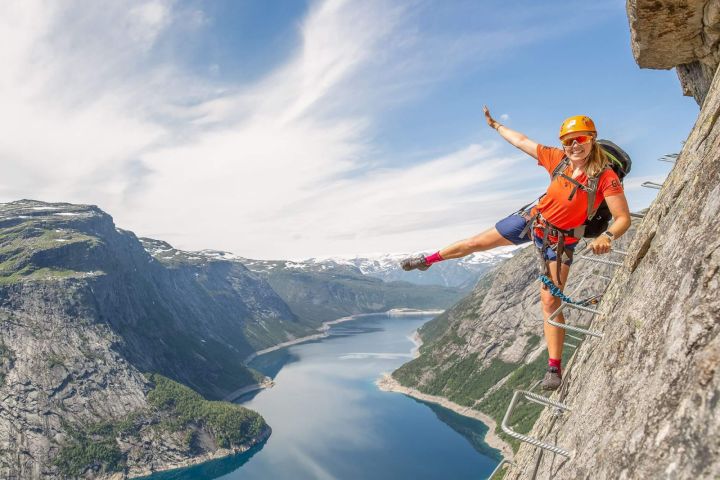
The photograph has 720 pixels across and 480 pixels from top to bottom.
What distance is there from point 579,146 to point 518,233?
2.54m

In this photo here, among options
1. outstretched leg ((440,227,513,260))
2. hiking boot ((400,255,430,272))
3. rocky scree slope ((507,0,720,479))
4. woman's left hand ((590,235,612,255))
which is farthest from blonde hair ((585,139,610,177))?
hiking boot ((400,255,430,272))

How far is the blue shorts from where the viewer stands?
1073 centimetres

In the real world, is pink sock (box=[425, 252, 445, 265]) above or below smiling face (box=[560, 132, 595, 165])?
below

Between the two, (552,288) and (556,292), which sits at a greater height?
(552,288)

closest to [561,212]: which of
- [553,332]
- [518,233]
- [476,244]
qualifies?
[518,233]

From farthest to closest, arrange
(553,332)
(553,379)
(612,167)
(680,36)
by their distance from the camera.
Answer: (680,36), (553,379), (553,332), (612,167)

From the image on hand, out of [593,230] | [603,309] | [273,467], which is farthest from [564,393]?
[273,467]

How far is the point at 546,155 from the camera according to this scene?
431 inches

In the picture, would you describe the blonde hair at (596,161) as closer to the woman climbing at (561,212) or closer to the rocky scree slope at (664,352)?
the woman climbing at (561,212)

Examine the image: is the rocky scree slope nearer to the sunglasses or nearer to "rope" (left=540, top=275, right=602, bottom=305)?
"rope" (left=540, top=275, right=602, bottom=305)

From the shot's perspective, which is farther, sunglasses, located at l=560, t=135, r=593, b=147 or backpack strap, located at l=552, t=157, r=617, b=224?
sunglasses, located at l=560, t=135, r=593, b=147

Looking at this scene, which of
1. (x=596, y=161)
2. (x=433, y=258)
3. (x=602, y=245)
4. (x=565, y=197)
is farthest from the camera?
(x=433, y=258)

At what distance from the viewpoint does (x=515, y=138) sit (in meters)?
12.2

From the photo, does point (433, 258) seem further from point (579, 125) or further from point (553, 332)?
point (579, 125)
